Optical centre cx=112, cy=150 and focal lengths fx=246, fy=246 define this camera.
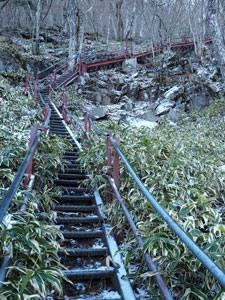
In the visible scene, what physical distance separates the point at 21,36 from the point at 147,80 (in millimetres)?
15210

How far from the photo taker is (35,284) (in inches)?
67.4

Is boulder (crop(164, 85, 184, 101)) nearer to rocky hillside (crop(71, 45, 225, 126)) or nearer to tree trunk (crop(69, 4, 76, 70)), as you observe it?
rocky hillside (crop(71, 45, 225, 126))

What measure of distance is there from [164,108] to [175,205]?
10.0 meters

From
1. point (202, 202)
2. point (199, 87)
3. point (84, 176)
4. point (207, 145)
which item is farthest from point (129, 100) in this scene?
point (202, 202)

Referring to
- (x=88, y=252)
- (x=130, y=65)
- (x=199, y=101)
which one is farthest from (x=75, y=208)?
(x=130, y=65)

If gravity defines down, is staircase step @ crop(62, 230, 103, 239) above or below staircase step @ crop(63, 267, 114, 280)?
above

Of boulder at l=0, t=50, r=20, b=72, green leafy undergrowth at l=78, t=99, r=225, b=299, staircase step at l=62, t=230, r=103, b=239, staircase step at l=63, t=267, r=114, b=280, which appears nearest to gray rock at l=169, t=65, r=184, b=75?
boulder at l=0, t=50, r=20, b=72

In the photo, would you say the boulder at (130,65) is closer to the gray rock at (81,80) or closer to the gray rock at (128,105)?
the gray rock at (81,80)

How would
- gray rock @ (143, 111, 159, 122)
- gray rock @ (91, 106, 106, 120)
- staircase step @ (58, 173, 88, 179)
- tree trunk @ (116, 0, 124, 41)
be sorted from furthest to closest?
tree trunk @ (116, 0, 124, 41)
gray rock @ (143, 111, 159, 122)
gray rock @ (91, 106, 106, 120)
staircase step @ (58, 173, 88, 179)

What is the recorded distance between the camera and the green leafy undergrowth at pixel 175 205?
6.81 ft

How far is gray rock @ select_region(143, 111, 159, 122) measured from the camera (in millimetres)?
11977

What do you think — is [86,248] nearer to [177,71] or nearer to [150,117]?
[150,117]

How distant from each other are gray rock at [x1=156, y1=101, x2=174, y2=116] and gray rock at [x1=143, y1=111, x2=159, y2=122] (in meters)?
0.30

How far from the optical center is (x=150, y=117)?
12.1 metres
